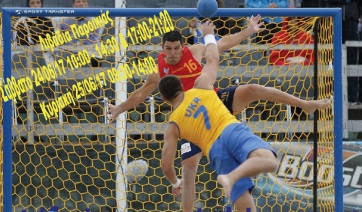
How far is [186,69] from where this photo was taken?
7.24 m

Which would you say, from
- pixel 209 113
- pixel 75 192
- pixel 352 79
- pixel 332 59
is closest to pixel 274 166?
pixel 209 113

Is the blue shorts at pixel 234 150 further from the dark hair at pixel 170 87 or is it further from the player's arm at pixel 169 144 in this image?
the dark hair at pixel 170 87

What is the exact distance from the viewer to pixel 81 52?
865cm

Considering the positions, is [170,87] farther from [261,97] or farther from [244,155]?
[261,97]

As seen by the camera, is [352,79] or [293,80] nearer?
[293,80]

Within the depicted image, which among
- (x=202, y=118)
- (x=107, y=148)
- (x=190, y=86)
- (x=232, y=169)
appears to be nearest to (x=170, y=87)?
(x=202, y=118)

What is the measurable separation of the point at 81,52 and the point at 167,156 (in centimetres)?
271

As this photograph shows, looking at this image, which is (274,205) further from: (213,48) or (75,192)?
(213,48)

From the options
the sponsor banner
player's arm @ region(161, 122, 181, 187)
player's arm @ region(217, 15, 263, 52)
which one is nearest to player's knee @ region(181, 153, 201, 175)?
player's arm @ region(161, 122, 181, 187)

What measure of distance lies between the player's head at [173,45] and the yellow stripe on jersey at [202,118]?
97 centimetres

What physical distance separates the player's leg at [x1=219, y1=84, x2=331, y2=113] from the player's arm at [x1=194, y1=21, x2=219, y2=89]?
640mm

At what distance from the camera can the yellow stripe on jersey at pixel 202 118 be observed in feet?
20.2

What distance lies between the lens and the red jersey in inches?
285

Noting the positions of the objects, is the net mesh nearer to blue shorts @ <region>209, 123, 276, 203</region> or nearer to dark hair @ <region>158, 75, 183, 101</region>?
dark hair @ <region>158, 75, 183, 101</region>
